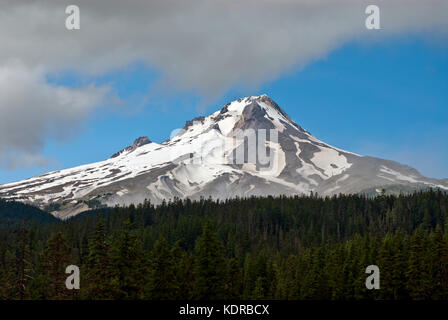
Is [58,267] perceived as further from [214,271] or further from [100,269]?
[214,271]

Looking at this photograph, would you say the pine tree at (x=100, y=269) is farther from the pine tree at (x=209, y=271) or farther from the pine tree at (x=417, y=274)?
the pine tree at (x=417, y=274)

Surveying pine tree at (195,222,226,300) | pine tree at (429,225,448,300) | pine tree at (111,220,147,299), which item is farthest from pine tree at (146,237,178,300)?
pine tree at (429,225,448,300)

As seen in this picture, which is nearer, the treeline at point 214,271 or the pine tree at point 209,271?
the treeline at point 214,271

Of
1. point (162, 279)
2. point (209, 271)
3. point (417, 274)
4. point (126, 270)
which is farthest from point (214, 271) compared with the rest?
point (417, 274)

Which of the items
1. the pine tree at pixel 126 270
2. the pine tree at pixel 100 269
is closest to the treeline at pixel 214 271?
the pine tree at pixel 100 269

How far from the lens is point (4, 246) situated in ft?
550

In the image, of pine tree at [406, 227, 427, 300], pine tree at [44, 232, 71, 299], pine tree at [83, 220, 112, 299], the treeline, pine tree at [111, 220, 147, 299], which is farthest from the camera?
pine tree at [406, 227, 427, 300]

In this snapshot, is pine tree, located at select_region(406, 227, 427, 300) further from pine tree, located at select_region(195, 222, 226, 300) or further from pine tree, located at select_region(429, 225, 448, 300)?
pine tree, located at select_region(195, 222, 226, 300)

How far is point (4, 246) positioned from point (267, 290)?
83085mm

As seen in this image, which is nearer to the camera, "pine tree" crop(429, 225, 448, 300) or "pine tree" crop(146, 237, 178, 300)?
"pine tree" crop(146, 237, 178, 300)

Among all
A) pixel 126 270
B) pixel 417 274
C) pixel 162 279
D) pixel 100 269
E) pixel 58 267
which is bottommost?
pixel 162 279

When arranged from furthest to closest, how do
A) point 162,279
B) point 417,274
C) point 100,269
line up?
point 417,274 → point 162,279 → point 100,269

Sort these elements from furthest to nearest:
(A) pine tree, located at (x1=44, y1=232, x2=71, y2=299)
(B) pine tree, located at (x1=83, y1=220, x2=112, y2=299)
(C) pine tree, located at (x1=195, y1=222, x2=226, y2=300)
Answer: (C) pine tree, located at (x1=195, y1=222, x2=226, y2=300)
(A) pine tree, located at (x1=44, y1=232, x2=71, y2=299)
(B) pine tree, located at (x1=83, y1=220, x2=112, y2=299)
